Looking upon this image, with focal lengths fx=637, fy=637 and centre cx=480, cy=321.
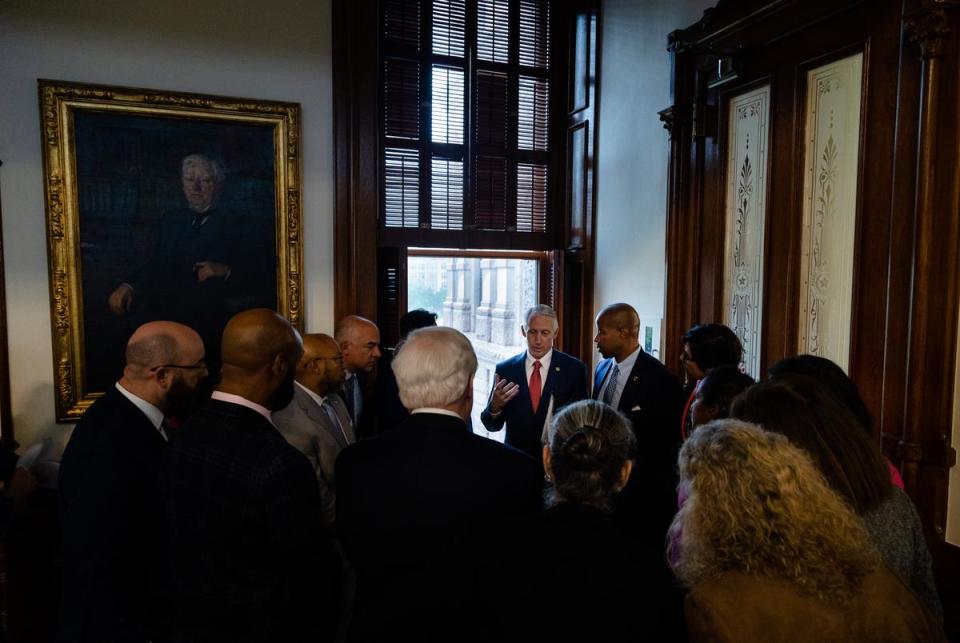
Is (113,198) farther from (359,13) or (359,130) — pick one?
(359,13)

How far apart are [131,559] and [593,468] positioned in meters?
1.47

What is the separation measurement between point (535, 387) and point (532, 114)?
2629 mm

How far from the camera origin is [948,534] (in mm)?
2715

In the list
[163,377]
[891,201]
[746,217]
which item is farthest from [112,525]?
[746,217]

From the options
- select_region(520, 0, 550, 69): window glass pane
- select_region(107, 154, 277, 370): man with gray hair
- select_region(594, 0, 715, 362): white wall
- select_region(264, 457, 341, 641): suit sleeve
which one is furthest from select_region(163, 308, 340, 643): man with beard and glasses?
select_region(520, 0, 550, 69): window glass pane

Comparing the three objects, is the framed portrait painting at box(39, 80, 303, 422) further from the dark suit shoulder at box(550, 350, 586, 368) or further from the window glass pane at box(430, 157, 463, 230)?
the dark suit shoulder at box(550, 350, 586, 368)

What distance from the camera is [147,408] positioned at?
2.22 meters

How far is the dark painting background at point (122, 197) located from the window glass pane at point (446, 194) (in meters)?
1.51

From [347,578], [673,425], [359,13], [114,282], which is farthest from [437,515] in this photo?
[359,13]

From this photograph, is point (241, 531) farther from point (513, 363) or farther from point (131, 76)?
point (131, 76)

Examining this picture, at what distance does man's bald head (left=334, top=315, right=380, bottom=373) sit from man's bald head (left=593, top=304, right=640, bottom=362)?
127 centimetres

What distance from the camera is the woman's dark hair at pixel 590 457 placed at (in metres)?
1.39

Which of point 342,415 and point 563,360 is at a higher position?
point 563,360

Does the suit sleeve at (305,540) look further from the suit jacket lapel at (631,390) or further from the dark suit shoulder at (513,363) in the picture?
the dark suit shoulder at (513,363)
